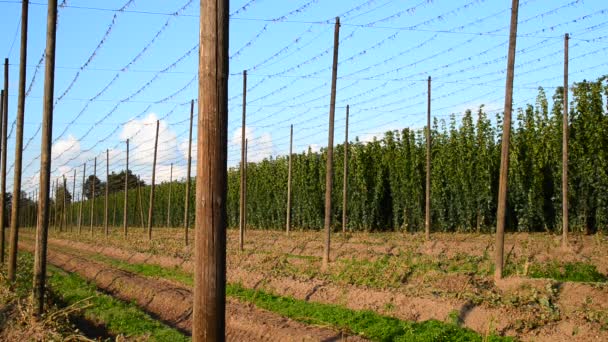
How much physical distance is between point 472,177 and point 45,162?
1760cm

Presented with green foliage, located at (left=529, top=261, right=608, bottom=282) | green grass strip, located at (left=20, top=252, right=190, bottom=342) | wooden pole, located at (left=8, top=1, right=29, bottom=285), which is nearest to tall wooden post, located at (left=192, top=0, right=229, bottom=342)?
green grass strip, located at (left=20, top=252, right=190, bottom=342)

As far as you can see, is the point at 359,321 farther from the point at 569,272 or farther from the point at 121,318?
the point at 569,272

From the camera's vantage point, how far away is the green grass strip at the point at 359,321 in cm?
1013

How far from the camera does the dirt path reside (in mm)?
10945

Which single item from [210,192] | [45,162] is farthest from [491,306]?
[45,162]

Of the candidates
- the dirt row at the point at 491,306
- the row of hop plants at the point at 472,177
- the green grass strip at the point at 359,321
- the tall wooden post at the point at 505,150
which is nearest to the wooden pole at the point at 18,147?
the green grass strip at the point at 359,321

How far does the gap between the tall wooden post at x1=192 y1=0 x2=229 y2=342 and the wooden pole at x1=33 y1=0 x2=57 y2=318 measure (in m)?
8.12

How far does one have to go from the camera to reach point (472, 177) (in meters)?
25.8

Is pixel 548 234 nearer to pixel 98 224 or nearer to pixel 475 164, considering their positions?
pixel 475 164

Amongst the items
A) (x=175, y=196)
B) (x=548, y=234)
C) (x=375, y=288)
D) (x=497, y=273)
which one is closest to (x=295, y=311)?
(x=375, y=288)

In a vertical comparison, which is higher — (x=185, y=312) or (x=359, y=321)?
(x=359, y=321)

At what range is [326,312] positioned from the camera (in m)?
12.8

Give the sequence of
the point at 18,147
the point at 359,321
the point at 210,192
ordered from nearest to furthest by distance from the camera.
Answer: the point at 210,192 < the point at 359,321 < the point at 18,147

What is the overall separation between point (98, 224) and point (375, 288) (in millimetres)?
82298
